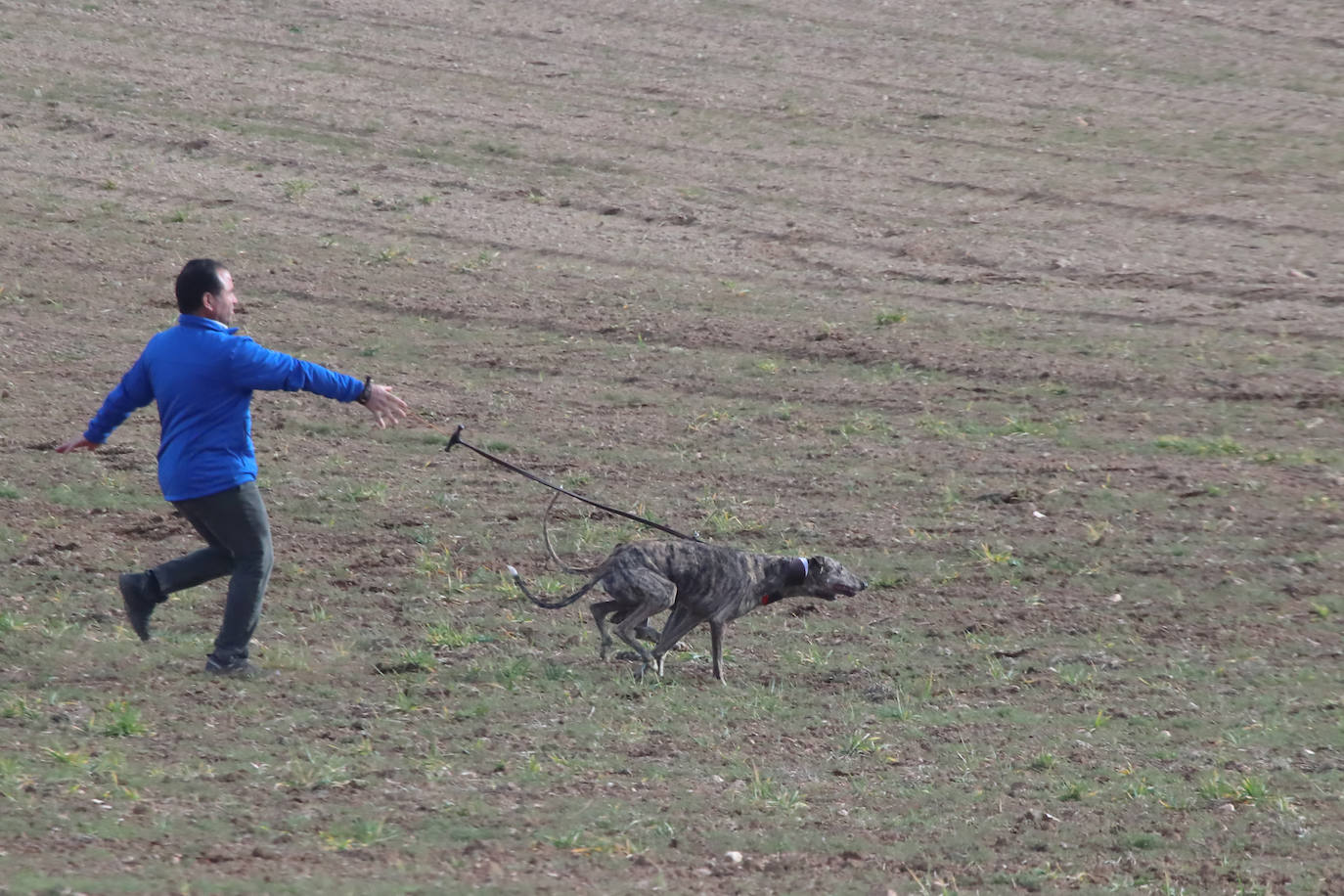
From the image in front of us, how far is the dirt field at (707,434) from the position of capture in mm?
7289

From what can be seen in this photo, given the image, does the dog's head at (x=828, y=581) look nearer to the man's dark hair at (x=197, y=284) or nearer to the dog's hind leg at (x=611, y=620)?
the dog's hind leg at (x=611, y=620)

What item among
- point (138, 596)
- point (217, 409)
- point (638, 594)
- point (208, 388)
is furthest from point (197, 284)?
point (638, 594)

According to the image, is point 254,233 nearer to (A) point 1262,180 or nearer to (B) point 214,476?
(B) point 214,476

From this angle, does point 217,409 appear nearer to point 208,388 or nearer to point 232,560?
point 208,388

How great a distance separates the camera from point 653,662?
30.9 ft

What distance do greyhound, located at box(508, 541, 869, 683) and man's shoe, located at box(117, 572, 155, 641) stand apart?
1.95 m

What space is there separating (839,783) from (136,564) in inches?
207

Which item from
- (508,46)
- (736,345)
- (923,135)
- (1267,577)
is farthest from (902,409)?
(508,46)

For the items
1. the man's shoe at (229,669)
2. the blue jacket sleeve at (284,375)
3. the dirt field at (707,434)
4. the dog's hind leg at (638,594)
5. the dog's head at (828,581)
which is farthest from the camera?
the dog's head at (828,581)

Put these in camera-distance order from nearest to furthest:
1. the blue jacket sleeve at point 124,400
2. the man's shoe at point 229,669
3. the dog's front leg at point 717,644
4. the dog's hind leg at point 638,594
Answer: the blue jacket sleeve at point 124,400 → the man's shoe at point 229,669 → the dog's hind leg at point 638,594 → the dog's front leg at point 717,644

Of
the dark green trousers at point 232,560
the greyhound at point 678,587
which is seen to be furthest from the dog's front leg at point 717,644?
the dark green trousers at point 232,560

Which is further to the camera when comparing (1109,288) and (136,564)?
(1109,288)

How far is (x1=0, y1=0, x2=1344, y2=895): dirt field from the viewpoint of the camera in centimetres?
729

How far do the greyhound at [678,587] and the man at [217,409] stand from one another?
1.56m
